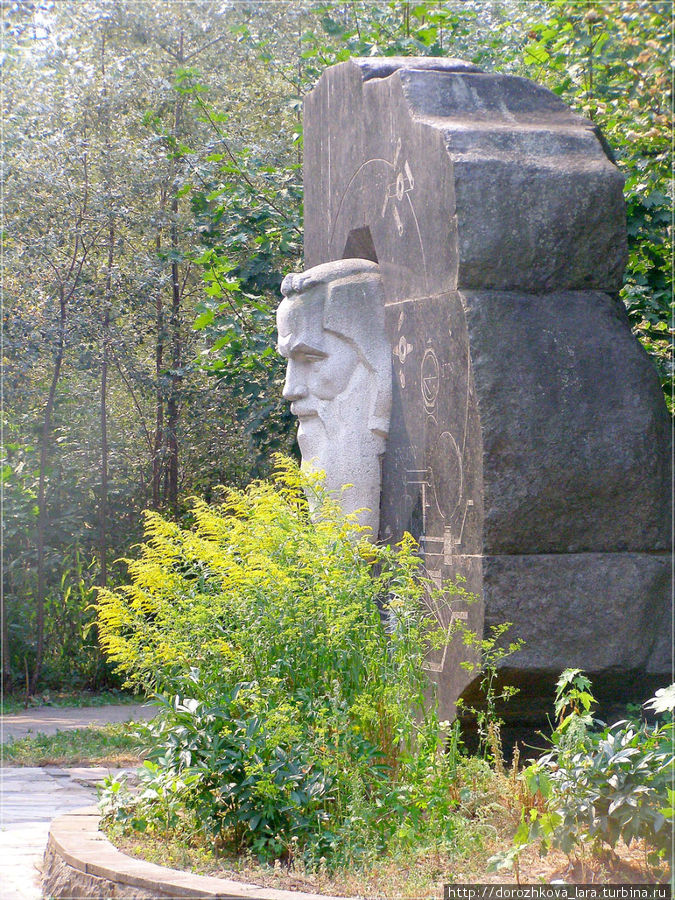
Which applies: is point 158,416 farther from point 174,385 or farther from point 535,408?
point 535,408

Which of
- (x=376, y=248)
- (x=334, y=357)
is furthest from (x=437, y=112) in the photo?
(x=334, y=357)

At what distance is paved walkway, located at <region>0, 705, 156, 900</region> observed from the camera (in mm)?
4227

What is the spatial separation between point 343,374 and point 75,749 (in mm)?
3446

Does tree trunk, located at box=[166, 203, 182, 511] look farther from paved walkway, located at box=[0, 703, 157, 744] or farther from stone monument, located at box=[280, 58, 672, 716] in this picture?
stone monument, located at box=[280, 58, 672, 716]

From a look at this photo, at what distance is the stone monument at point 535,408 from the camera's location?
160 inches

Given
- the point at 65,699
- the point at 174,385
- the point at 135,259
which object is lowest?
the point at 65,699

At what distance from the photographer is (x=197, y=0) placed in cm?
1120

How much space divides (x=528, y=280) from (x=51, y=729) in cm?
Result: 552

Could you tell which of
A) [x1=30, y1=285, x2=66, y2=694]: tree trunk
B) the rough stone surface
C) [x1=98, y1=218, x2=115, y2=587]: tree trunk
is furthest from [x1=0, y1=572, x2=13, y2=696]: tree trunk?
the rough stone surface

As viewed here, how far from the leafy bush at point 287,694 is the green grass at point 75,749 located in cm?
272

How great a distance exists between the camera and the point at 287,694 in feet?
12.7

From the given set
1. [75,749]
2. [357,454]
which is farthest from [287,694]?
[75,749]

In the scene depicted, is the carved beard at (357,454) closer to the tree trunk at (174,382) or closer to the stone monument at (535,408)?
the stone monument at (535,408)

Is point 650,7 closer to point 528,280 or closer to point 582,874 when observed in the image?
point 528,280
